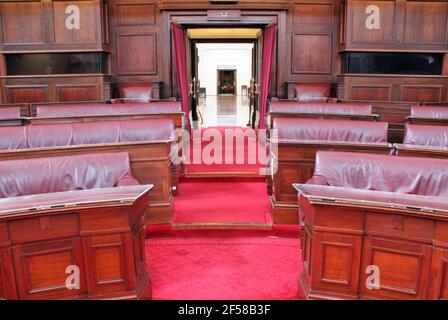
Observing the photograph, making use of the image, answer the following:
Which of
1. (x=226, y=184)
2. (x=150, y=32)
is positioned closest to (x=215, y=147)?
(x=226, y=184)

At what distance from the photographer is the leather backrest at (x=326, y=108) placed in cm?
525

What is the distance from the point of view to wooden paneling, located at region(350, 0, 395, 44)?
23.4 ft

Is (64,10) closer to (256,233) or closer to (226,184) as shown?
(226,184)

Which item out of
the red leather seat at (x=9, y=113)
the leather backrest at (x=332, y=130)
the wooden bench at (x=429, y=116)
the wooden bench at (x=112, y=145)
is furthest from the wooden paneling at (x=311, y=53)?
the red leather seat at (x=9, y=113)

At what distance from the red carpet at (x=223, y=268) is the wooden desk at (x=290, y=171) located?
0.89 feet

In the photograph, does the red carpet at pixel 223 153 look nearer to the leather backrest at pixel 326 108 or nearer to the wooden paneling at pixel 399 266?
the leather backrest at pixel 326 108

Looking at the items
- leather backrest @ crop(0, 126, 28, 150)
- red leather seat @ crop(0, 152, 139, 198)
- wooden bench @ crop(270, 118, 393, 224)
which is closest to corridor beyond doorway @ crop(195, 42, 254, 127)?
wooden bench @ crop(270, 118, 393, 224)

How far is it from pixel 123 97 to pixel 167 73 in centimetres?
95

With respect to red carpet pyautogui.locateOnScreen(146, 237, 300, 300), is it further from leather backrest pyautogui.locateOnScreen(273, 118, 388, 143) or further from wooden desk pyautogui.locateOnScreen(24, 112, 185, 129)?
wooden desk pyautogui.locateOnScreen(24, 112, 185, 129)

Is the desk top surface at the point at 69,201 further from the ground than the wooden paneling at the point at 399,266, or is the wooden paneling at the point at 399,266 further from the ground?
the desk top surface at the point at 69,201

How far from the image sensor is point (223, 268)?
2.92m

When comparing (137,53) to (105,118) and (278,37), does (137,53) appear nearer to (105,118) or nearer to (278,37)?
(278,37)

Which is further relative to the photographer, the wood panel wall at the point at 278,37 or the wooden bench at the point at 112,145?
the wood panel wall at the point at 278,37
